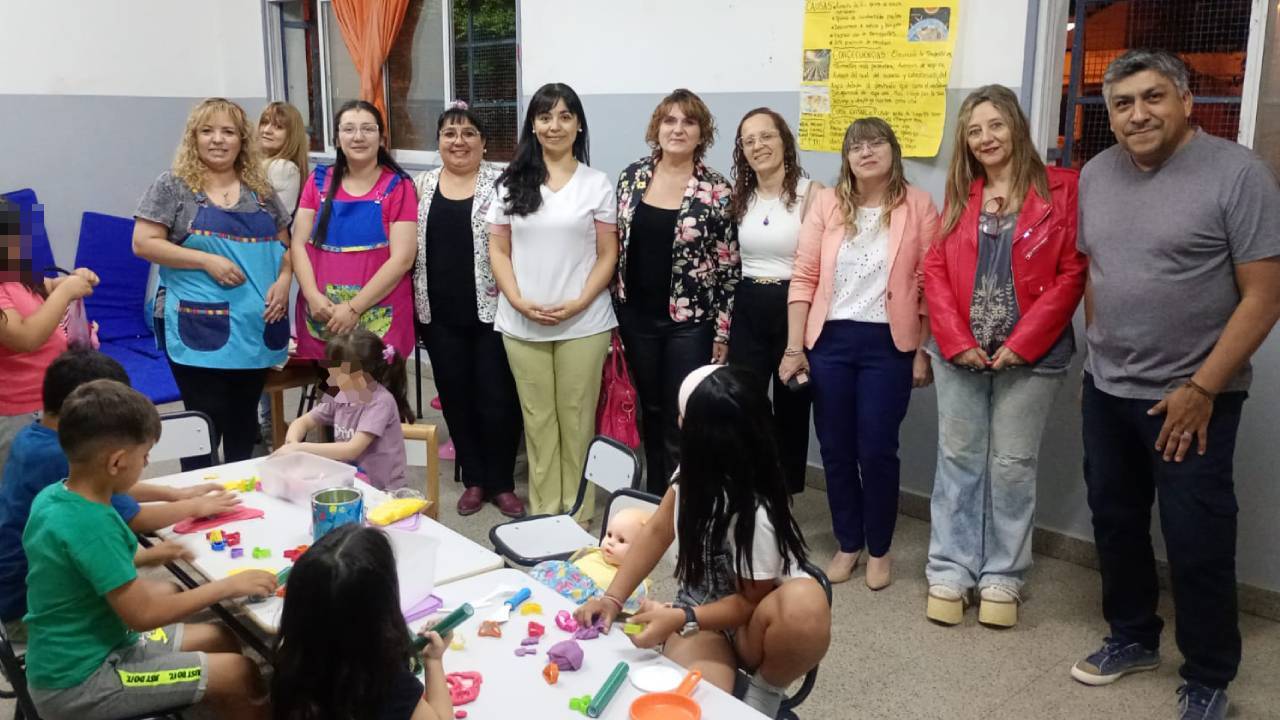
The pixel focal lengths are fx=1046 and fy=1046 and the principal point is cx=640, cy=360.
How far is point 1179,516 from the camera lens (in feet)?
8.25

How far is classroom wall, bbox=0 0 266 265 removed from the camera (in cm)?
596

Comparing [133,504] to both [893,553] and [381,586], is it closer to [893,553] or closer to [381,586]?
[381,586]

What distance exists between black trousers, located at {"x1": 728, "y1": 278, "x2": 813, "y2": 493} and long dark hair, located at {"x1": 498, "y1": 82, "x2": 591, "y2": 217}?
0.78 metres

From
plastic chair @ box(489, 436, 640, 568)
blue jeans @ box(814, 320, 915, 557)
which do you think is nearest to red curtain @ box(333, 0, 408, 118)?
blue jeans @ box(814, 320, 915, 557)

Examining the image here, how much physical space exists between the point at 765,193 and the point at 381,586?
2.39m

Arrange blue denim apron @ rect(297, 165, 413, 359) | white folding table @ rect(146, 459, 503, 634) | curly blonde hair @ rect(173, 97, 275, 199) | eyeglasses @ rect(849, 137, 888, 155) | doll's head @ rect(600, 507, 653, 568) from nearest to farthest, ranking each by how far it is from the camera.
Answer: white folding table @ rect(146, 459, 503, 634) → doll's head @ rect(600, 507, 653, 568) → eyeglasses @ rect(849, 137, 888, 155) → curly blonde hair @ rect(173, 97, 275, 199) → blue denim apron @ rect(297, 165, 413, 359)

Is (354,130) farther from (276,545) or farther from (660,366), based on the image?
(276,545)

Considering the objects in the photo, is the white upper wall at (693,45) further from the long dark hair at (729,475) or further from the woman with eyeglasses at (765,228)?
the long dark hair at (729,475)

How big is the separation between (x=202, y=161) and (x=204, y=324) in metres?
0.53

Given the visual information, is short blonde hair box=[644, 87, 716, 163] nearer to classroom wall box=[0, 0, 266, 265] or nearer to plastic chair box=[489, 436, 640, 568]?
plastic chair box=[489, 436, 640, 568]

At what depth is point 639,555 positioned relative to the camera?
6.62ft

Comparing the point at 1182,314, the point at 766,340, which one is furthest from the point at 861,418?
the point at 1182,314

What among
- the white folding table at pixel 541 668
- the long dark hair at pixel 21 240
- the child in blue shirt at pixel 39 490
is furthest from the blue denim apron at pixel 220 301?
the white folding table at pixel 541 668

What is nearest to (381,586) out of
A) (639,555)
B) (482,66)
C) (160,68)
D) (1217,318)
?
(639,555)
